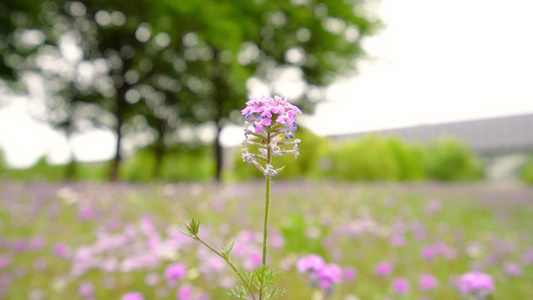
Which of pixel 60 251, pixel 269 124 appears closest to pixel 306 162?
pixel 60 251

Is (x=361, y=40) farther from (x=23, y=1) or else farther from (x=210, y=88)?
(x=23, y=1)

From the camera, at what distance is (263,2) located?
15961mm

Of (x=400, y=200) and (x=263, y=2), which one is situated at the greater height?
(x=263, y=2)

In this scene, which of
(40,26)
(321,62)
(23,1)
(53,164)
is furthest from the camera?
(53,164)

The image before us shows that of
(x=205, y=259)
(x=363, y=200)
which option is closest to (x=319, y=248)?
(x=205, y=259)

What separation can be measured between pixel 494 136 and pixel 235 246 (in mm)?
53667

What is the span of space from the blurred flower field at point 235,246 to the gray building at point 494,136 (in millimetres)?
40077

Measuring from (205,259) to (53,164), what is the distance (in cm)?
2228

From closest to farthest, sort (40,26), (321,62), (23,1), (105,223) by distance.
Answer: (105,223), (23,1), (40,26), (321,62)

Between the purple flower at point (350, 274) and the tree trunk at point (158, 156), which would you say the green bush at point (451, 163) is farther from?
the purple flower at point (350, 274)

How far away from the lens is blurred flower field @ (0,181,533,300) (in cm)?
343

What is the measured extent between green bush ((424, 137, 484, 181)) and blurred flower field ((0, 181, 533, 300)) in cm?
2324

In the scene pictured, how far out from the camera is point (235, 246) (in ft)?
10.9

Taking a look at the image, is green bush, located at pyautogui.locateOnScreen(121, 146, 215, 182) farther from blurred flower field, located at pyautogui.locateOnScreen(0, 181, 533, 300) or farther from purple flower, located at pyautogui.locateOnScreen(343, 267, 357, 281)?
purple flower, located at pyautogui.locateOnScreen(343, 267, 357, 281)
